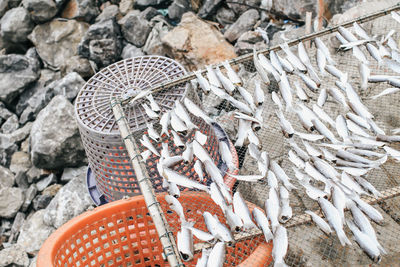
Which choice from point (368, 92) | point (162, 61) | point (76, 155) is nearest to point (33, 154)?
point (76, 155)

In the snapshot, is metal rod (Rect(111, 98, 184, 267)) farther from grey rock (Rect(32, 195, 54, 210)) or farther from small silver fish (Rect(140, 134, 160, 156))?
grey rock (Rect(32, 195, 54, 210))

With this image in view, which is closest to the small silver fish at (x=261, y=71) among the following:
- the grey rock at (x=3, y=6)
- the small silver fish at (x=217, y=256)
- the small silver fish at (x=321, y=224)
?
the small silver fish at (x=321, y=224)

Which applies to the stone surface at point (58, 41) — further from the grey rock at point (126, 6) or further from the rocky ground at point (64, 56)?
the grey rock at point (126, 6)

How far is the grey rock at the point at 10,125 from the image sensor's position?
22.5 ft

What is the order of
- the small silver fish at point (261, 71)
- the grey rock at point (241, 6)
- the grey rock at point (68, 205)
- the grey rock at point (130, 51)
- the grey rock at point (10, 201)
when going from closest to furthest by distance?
the small silver fish at point (261, 71), the grey rock at point (68, 205), the grey rock at point (10, 201), the grey rock at point (241, 6), the grey rock at point (130, 51)

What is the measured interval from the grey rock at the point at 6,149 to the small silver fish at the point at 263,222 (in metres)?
5.04

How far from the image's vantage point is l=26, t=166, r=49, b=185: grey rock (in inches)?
221

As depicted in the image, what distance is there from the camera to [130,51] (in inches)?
279

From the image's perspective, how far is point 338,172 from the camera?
3.02 m

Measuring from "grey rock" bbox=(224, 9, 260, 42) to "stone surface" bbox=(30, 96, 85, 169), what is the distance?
9.92ft

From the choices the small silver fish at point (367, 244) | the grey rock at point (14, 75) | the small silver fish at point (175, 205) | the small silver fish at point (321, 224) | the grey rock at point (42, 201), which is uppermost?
the small silver fish at point (367, 244)

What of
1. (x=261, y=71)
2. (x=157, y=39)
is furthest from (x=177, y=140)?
(x=157, y=39)

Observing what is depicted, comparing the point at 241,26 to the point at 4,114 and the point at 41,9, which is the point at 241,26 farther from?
the point at 4,114

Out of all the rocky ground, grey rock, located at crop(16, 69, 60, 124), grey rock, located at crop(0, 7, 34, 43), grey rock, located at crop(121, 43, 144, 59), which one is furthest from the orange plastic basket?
grey rock, located at crop(0, 7, 34, 43)
